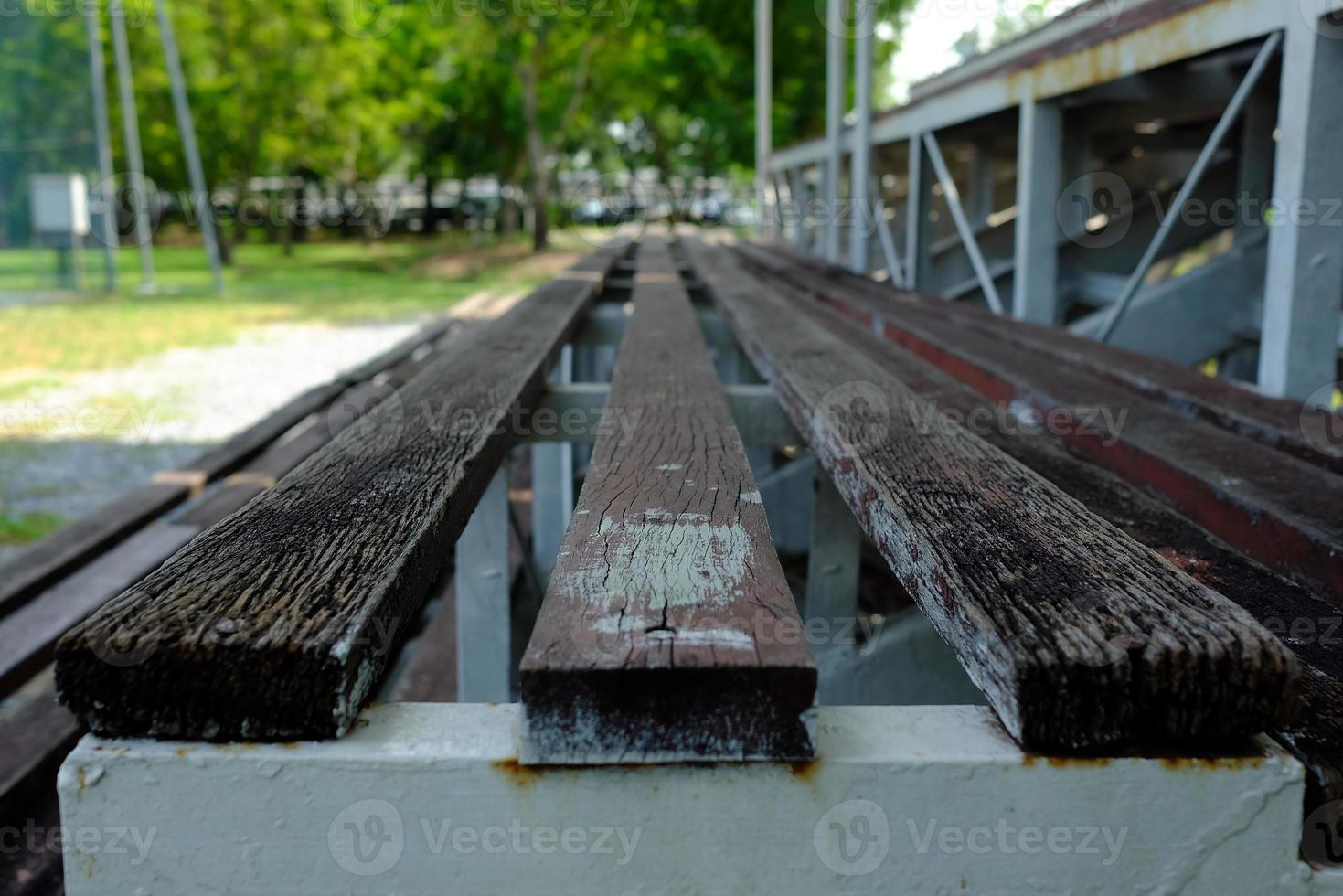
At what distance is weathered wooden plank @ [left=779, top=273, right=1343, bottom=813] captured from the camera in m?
1.00

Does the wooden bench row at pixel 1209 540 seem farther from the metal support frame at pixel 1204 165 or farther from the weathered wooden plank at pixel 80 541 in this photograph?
the weathered wooden plank at pixel 80 541

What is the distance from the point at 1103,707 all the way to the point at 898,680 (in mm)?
1986

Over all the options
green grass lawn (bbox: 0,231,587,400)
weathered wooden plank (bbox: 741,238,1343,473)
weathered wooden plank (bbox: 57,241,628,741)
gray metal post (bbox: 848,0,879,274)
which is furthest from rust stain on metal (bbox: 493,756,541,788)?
green grass lawn (bbox: 0,231,587,400)

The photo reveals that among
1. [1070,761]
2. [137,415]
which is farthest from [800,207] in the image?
[1070,761]

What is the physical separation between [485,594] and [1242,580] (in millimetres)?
1801

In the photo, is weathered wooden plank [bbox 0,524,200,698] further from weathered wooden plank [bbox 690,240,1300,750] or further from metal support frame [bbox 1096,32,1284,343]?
metal support frame [bbox 1096,32,1284,343]

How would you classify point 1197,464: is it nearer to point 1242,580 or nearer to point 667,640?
point 1242,580

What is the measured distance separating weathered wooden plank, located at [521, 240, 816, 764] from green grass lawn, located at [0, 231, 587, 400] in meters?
10.5

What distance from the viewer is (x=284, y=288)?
22531 mm

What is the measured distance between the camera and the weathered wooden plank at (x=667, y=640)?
0.91 meters

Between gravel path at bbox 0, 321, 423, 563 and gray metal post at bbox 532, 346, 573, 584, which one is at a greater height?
gray metal post at bbox 532, 346, 573, 584

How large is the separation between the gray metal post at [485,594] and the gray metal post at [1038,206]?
2.76 metres

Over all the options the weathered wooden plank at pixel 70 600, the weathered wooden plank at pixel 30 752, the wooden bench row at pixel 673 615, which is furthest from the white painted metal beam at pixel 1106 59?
the weathered wooden plank at pixel 30 752

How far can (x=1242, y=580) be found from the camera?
134cm
